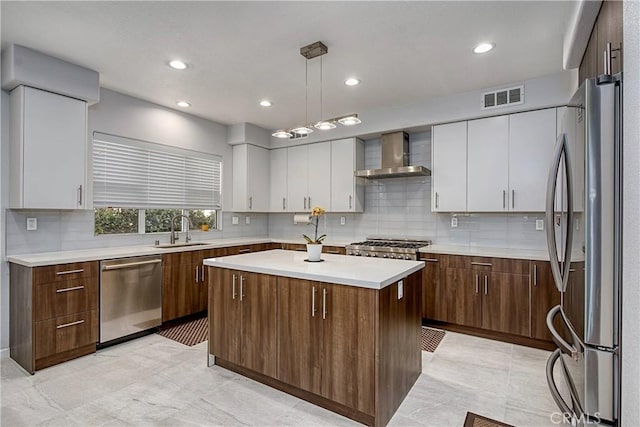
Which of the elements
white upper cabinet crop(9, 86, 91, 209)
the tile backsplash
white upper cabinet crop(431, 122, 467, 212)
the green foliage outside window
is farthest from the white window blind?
white upper cabinet crop(431, 122, 467, 212)

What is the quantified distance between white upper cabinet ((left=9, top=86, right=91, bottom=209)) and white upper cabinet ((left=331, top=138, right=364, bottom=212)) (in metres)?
3.02

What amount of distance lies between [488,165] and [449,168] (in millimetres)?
427

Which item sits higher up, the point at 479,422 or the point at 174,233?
the point at 174,233

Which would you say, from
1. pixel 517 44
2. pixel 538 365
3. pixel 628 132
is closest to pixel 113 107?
pixel 517 44

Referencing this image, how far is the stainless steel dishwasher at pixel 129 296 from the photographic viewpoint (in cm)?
320

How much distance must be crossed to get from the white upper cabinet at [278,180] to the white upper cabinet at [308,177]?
9 cm

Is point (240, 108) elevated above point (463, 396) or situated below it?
above

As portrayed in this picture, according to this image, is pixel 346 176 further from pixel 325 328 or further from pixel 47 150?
pixel 47 150

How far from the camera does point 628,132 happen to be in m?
1.05

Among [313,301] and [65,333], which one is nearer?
[313,301]

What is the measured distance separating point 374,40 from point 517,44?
1.17 meters

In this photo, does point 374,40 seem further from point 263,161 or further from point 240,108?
point 263,161

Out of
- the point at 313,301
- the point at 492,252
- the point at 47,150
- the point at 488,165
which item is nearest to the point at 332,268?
the point at 313,301

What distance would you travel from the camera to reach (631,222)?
1.02m
